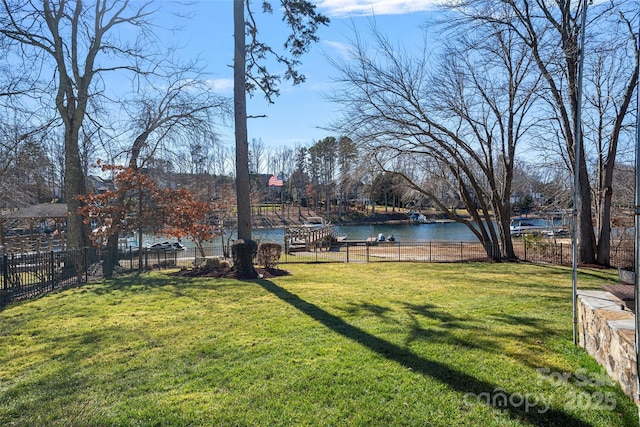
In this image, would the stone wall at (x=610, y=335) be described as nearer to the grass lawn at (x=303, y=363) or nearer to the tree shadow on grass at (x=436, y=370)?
the grass lawn at (x=303, y=363)

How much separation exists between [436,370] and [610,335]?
1.71m

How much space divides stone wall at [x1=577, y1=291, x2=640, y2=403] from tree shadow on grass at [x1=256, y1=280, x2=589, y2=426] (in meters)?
0.64

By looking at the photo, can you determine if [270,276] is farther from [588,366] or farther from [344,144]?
[588,366]

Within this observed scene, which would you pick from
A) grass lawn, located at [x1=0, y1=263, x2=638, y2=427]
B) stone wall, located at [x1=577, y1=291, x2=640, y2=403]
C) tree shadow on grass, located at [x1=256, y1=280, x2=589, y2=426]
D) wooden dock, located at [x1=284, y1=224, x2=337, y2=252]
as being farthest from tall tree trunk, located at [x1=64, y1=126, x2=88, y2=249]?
stone wall, located at [x1=577, y1=291, x2=640, y2=403]

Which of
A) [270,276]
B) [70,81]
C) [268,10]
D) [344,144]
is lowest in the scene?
[270,276]

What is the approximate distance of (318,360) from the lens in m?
4.48

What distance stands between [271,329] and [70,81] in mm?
13148

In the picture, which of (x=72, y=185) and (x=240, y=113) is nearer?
(x=240, y=113)

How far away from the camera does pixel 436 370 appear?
412 centimetres

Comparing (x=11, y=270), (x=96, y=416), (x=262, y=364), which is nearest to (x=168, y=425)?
(x=96, y=416)

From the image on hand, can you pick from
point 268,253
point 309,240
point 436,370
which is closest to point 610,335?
point 436,370

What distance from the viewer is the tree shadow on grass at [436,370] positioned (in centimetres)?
320

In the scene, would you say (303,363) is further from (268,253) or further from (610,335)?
(268,253)

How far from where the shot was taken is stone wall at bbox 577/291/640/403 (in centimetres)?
341
